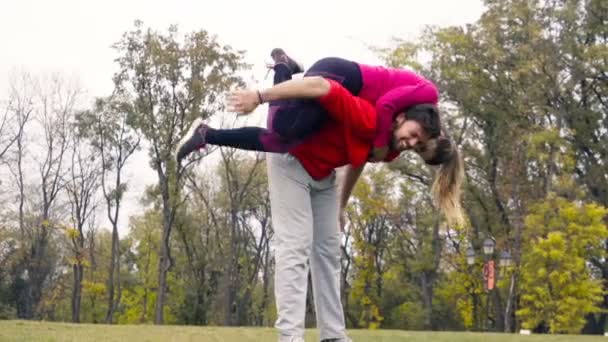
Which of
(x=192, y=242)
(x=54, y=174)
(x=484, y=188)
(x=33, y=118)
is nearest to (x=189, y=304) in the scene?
(x=192, y=242)

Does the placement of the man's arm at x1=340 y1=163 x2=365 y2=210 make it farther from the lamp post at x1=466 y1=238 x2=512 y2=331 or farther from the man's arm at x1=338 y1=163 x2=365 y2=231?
the lamp post at x1=466 y1=238 x2=512 y2=331

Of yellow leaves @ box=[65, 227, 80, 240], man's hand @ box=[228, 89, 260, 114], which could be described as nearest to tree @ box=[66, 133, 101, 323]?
yellow leaves @ box=[65, 227, 80, 240]

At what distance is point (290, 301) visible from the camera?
152 inches

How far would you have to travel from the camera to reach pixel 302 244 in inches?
156

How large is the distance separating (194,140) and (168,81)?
30.7 metres

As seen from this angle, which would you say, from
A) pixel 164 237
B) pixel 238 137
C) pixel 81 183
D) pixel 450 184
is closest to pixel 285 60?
pixel 238 137

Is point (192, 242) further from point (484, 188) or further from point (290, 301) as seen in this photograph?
point (290, 301)

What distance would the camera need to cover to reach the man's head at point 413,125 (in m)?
4.02

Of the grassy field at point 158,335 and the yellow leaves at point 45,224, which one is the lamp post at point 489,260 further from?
the yellow leaves at point 45,224

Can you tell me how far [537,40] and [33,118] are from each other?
23.9 meters

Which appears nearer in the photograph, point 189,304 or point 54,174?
point 54,174

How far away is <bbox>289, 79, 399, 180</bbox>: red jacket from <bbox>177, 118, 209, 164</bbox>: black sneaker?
24.3 inches

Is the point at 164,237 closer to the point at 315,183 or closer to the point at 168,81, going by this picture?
the point at 168,81

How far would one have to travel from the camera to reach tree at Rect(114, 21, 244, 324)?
111 ft
